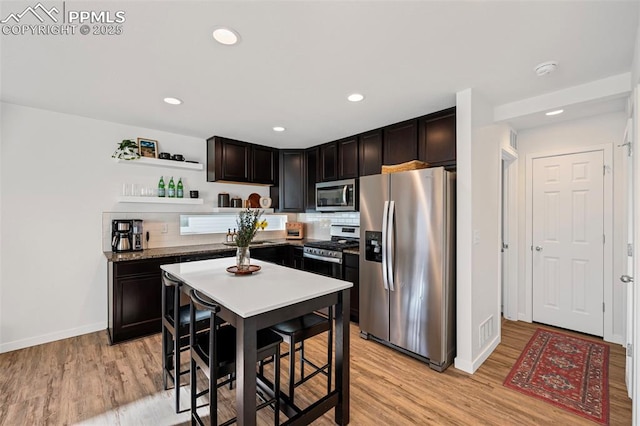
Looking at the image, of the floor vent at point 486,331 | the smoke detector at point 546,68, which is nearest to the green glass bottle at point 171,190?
the floor vent at point 486,331

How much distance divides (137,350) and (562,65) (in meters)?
4.43

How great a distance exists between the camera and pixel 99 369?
8.13 feet

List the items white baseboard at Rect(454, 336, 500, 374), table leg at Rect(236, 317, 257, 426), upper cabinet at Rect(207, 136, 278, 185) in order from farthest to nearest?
upper cabinet at Rect(207, 136, 278, 185) < white baseboard at Rect(454, 336, 500, 374) < table leg at Rect(236, 317, 257, 426)

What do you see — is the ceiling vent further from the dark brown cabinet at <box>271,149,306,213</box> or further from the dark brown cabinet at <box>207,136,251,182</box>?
the dark brown cabinet at <box>207,136,251,182</box>

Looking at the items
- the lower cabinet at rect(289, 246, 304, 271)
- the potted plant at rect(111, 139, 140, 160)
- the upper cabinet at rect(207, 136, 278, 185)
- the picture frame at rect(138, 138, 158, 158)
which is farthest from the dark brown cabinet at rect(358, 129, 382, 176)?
the potted plant at rect(111, 139, 140, 160)

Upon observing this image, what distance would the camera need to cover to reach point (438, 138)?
2.96m

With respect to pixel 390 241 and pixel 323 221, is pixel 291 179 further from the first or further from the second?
pixel 390 241

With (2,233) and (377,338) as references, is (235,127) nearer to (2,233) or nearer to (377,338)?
(2,233)

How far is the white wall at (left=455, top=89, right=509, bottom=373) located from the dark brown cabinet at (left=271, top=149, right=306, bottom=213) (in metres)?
2.69

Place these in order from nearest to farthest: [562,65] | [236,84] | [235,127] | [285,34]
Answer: [285,34]
[562,65]
[236,84]
[235,127]

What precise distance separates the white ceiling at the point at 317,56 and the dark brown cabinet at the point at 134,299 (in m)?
1.69

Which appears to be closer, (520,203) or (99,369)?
(99,369)

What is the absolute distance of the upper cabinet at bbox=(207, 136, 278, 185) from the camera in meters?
4.02

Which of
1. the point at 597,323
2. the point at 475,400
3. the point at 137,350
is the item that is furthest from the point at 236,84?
the point at 597,323
